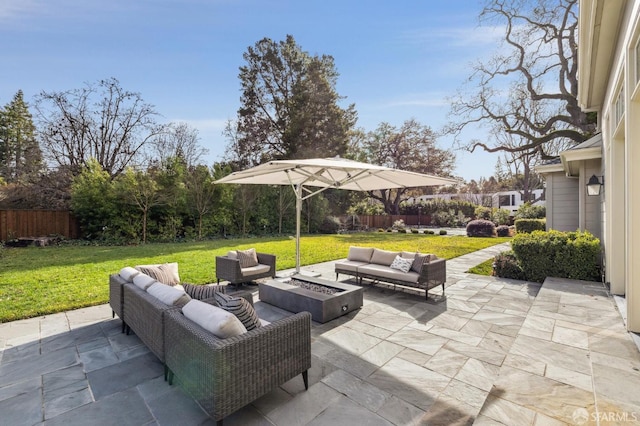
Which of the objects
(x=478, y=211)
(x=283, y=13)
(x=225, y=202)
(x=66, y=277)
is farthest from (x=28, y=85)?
(x=478, y=211)

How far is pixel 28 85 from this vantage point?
45.2ft

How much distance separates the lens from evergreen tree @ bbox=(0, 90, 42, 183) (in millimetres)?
14312

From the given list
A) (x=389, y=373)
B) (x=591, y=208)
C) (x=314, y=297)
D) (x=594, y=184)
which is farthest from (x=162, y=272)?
(x=591, y=208)

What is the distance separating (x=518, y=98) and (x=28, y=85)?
81.4ft

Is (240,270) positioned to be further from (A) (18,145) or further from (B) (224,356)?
(A) (18,145)

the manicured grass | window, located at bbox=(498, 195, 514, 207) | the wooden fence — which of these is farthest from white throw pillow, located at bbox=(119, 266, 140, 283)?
window, located at bbox=(498, 195, 514, 207)

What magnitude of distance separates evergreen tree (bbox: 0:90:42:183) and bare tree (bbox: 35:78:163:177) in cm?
92

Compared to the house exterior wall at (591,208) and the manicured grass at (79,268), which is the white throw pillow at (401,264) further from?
the house exterior wall at (591,208)

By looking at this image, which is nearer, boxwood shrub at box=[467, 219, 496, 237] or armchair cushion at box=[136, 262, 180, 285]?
armchair cushion at box=[136, 262, 180, 285]

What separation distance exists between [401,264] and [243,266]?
10.6ft

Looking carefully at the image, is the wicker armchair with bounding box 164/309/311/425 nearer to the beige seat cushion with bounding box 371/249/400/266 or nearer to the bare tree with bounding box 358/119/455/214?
the beige seat cushion with bounding box 371/249/400/266

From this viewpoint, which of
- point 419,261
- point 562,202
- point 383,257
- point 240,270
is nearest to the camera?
point 419,261

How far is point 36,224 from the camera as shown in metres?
11.4

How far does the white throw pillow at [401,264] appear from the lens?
5598 millimetres
